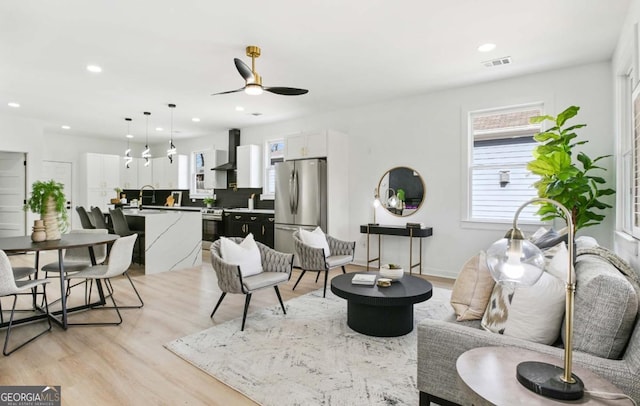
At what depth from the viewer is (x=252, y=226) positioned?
693 centimetres

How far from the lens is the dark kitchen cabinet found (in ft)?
21.9

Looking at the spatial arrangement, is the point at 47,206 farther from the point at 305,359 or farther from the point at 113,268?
the point at 305,359

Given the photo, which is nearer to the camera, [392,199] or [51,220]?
[51,220]

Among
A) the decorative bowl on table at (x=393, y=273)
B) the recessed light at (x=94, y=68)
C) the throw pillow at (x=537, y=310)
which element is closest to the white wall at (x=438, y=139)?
the decorative bowl on table at (x=393, y=273)

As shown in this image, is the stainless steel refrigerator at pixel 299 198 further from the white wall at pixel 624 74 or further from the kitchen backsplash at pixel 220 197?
the white wall at pixel 624 74

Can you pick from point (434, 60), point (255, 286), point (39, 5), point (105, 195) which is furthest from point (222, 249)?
point (105, 195)

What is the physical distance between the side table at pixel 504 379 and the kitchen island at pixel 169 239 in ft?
16.7

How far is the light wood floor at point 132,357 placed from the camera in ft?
7.12

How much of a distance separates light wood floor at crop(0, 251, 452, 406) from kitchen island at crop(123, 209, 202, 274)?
3.76 feet

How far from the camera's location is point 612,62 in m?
3.98

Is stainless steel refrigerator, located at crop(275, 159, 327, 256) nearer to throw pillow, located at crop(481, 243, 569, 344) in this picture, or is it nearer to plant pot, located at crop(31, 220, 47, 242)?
plant pot, located at crop(31, 220, 47, 242)

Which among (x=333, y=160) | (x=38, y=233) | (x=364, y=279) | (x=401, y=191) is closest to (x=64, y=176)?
(x=38, y=233)

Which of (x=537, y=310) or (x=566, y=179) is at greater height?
(x=566, y=179)

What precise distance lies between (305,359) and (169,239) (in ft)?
12.5
